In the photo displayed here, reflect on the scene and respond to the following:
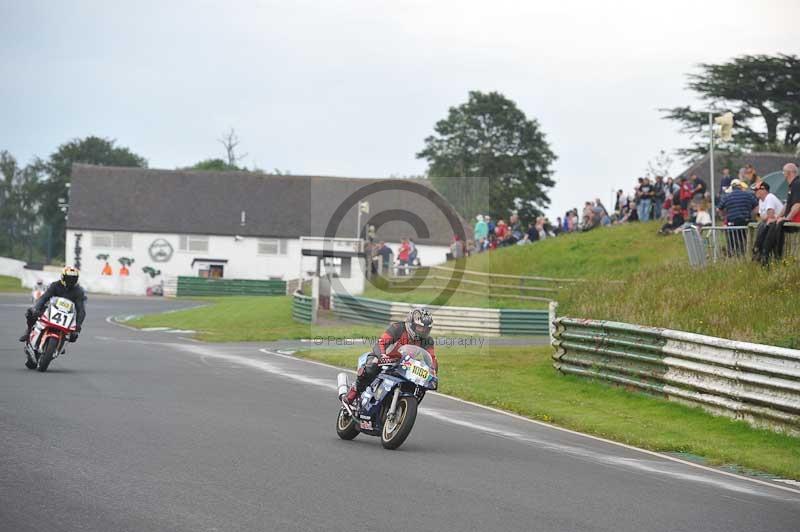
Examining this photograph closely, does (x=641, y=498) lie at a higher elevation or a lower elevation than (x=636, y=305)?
lower

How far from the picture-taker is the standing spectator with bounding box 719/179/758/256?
22.0 metres

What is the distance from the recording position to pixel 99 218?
277 feet

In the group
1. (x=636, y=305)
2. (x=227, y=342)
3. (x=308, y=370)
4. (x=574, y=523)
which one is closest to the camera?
(x=574, y=523)

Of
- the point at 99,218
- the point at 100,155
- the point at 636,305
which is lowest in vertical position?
the point at 636,305

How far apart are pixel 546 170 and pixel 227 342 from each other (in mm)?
62424

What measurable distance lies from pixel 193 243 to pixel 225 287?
12.1 m

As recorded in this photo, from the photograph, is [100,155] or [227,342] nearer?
[227,342]

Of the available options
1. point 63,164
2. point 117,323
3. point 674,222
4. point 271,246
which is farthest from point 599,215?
point 63,164

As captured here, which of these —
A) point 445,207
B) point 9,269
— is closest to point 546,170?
point 445,207

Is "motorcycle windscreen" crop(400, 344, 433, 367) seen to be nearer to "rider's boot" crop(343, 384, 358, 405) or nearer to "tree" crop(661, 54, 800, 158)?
"rider's boot" crop(343, 384, 358, 405)

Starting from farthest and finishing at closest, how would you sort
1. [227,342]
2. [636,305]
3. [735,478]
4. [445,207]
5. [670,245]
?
[445,207], [670,245], [227,342], [636,305], [735,478]

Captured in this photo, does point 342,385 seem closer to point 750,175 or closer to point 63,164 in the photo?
point 750,175

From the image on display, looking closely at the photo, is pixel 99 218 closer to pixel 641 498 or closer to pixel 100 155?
pixel 100 155

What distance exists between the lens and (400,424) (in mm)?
11914
